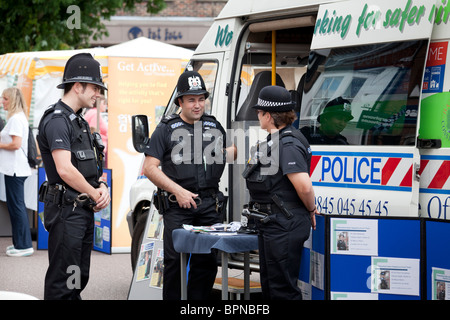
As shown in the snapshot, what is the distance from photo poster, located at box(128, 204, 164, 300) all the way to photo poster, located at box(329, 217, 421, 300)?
2.03 metres

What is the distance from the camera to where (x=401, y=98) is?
216 inches

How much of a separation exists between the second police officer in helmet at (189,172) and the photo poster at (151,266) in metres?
0.62

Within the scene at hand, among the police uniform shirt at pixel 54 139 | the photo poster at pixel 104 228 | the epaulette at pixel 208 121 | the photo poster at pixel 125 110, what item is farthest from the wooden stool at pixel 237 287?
the photo poster at pixel 125 110

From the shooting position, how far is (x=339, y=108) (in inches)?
234

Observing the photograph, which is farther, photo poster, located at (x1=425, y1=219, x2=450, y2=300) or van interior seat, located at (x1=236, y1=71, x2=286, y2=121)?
van interior seat, located at (x1=236, y1=71, x2=286, y2=121)

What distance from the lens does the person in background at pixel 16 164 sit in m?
10.4

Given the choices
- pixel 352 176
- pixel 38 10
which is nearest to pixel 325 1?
pixel 352 176

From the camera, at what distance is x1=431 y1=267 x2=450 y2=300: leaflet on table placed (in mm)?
4996

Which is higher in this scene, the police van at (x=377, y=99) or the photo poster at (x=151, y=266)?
the police van at (x=377, y=99)

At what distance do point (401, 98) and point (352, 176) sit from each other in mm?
661

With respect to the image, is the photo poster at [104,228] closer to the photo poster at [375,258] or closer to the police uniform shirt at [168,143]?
the police uniform shirt at [168,143]

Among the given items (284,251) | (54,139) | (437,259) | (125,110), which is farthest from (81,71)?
(125,110)

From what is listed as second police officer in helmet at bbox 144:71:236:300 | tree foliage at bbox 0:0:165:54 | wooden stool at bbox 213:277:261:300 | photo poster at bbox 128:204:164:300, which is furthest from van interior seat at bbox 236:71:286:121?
tree foliage at bbox 0:0:165:54

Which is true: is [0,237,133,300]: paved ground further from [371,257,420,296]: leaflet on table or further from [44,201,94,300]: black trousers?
[371,257,420,296]: leaflet on table
